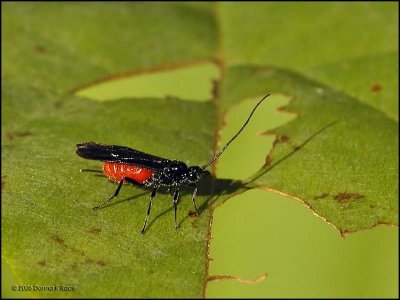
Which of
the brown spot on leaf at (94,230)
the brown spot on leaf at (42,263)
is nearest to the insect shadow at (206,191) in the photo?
the brown spot on leaf at (94,230)

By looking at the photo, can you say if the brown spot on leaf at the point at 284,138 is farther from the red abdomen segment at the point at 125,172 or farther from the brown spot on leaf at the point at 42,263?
the brown spot on leaf at the point at 42,263

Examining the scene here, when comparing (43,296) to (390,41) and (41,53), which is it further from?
(390,41)

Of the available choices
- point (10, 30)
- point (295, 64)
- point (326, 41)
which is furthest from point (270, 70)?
point (10, 30)

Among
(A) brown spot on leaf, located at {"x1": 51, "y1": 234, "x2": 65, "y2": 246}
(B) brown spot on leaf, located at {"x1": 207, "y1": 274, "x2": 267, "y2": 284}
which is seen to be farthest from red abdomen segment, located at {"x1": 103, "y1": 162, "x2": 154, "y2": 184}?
(B) brown spot on leaf, located at {"x1": 207, "y1": 274, "x2": 267, "y2": 284}

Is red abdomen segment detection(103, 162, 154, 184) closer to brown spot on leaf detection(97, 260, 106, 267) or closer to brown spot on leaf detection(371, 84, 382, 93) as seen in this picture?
brown spot on leaf detection(97, 260, 106, 267)

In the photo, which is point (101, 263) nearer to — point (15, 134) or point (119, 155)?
point (119, 155)

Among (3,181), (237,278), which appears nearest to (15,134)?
(3,181)

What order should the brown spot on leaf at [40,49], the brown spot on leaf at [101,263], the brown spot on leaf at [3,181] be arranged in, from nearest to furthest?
the brown spot on leaf at [101,263], the brown spot on leaf at [3,181], the brown spot on leaf at [40,49]
